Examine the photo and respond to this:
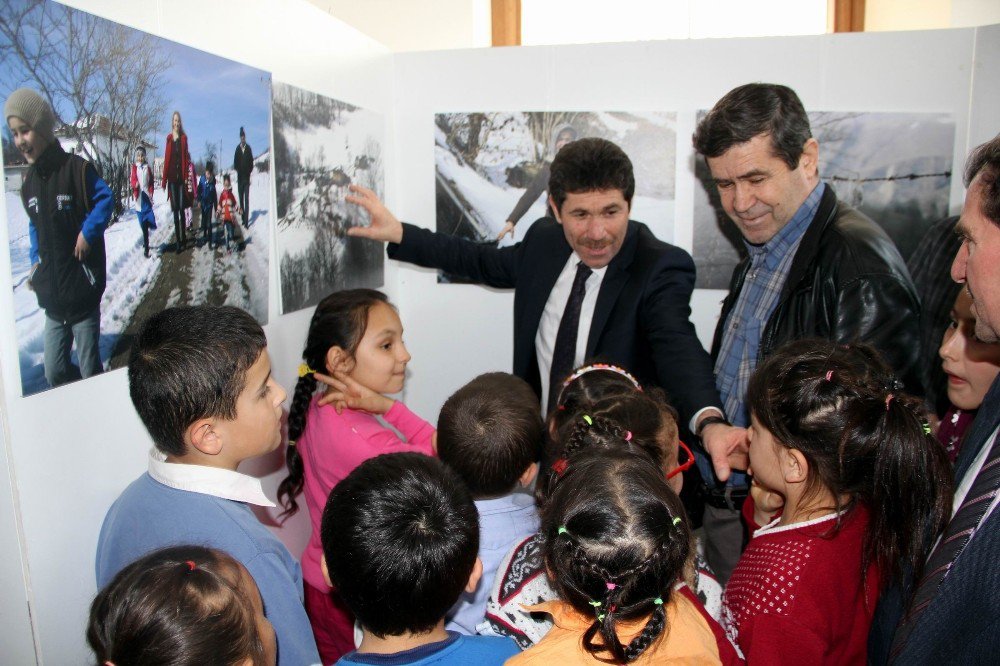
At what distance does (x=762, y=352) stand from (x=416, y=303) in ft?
6.82

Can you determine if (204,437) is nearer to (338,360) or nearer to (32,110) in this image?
(32,110)

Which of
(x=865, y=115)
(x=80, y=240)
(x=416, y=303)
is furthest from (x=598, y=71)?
(x=80, y=240)

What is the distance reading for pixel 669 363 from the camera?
252cm

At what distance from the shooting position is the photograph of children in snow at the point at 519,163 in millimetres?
3549

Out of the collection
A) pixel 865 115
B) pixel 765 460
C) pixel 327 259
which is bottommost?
pixel 765 460

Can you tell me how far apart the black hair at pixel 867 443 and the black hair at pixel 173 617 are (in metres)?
1.23

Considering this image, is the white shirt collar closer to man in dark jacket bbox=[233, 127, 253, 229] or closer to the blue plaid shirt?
man in dark jacket bbox=[233, 127, 253, 229]

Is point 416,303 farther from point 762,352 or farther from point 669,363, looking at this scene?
point 762,352

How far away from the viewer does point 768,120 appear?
2193 mm

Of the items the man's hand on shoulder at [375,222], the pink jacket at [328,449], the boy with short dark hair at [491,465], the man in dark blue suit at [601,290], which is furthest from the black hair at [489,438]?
the man's hand on shoulder at [375,222]

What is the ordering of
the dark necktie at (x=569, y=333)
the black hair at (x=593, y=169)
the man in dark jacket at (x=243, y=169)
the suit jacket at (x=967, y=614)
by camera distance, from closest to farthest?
1. the suit jacket at (x=967, y=614)
2. the man in dark jacket at (x=243, y=169)
3. the black hair at (x=593, y=169)
4. the dark necktie at (x=569, y=333)

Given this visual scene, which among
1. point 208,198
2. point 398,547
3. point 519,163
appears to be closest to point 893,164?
point 519,163

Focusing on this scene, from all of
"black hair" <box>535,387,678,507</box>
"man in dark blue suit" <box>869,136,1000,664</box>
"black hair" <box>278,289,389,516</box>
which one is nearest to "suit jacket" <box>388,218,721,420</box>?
"black hair" <box>535,387,678,507</box>

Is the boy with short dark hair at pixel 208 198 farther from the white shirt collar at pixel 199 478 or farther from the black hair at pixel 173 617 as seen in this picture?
the black hair at pixel 173 617
